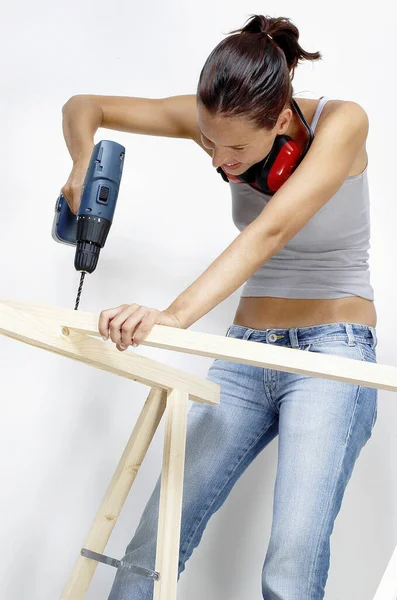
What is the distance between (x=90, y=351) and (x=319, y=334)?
47cm

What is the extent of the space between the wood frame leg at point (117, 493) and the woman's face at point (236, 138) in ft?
1.51

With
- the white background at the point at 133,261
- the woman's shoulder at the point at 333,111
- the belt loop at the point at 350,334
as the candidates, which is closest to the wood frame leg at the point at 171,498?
the belt loop at the point at 350,334

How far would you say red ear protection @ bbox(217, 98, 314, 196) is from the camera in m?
1.41

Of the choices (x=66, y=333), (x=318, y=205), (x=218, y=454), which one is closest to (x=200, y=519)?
(x=218, y=454)

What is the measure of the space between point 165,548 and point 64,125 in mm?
910

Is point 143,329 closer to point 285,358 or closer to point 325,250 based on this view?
point 285,358

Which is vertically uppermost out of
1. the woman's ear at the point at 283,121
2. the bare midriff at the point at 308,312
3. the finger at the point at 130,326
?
the woman's ear at the point at 283,121

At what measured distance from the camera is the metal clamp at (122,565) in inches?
54.4

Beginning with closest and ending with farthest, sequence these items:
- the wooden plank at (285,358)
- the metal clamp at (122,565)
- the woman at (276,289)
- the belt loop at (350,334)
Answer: the wooden plank at (285,358) → the woman at (276,289) → the metal clamp at (122,565) → the belt loop at (350,334)

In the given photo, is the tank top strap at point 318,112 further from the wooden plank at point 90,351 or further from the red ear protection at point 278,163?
the wooden plank at point 90,351

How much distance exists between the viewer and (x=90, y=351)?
1.29 meters

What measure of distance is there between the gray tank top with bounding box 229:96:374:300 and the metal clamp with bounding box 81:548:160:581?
1.92 feet

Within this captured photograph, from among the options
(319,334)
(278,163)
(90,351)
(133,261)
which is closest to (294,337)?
(319,334)

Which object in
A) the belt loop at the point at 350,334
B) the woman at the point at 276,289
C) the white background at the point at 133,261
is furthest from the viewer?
the white background at the point at 133,261
